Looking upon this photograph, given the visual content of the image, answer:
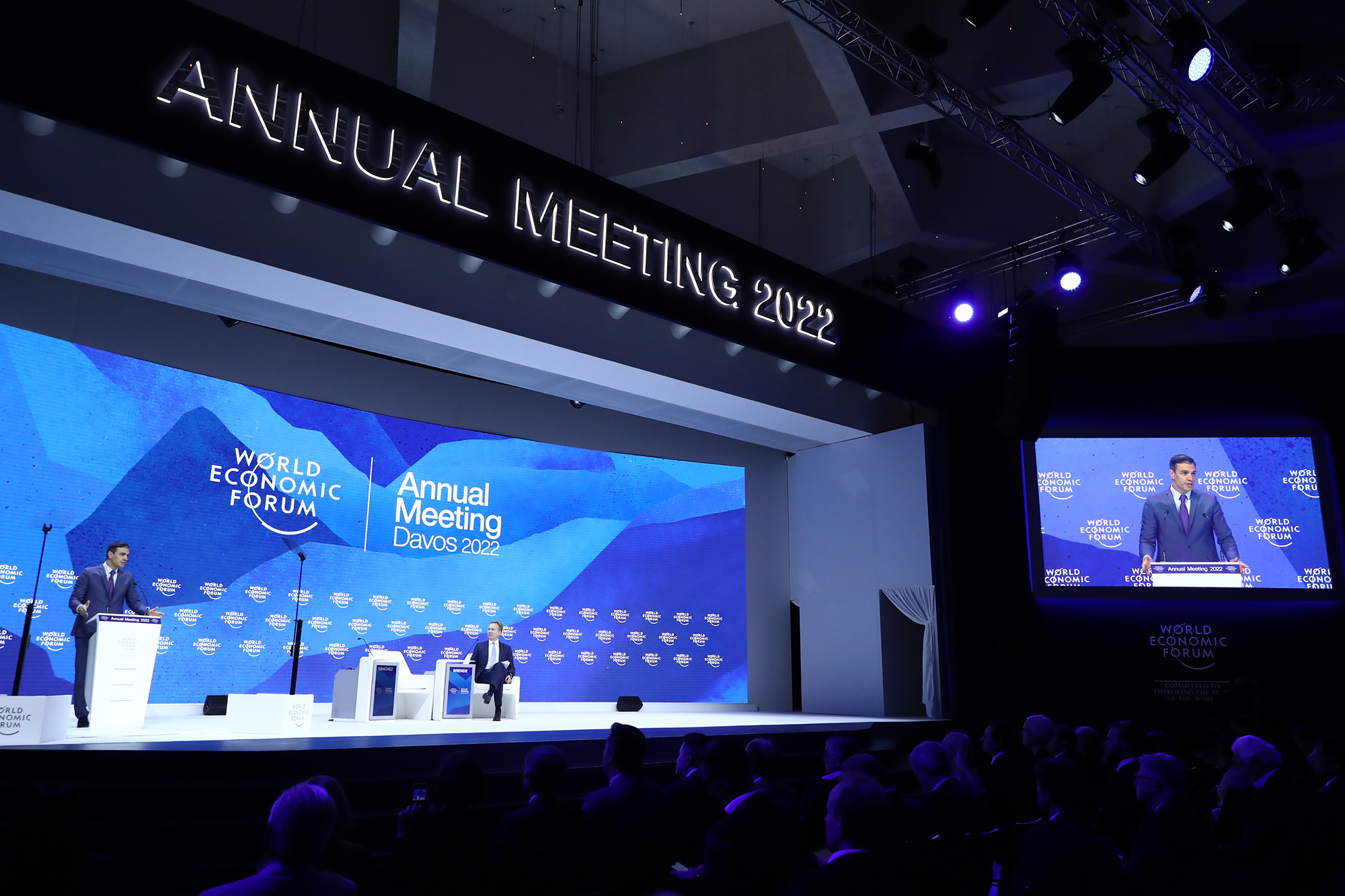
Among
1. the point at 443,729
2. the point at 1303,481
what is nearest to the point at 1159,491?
the point at 1303,481

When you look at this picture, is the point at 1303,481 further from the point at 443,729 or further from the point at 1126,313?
the point at 443,729

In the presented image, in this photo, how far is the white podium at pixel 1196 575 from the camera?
9703 millimetres

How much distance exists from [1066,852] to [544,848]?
1.60 metres

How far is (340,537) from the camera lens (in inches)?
350

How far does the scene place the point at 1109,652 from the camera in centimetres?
1015

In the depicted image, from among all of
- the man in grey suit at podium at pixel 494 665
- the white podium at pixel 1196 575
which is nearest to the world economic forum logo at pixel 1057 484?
the white podium at pixel 1196 575

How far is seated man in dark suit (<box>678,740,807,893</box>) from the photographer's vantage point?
9.80ft

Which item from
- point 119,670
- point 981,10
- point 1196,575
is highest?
point 981,10

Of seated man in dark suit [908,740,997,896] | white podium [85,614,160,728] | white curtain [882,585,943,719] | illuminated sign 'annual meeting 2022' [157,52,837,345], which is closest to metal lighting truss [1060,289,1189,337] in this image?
white curtain [882,585,943,719]

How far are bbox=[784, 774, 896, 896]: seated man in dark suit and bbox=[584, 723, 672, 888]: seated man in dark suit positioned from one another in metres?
0.91

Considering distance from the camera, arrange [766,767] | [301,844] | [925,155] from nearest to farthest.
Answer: [301,844], [766,767], [925,155]

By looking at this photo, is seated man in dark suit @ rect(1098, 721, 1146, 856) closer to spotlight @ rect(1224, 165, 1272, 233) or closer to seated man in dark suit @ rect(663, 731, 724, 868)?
seated man in dark suit @ rect(663, 731, 724, 868)

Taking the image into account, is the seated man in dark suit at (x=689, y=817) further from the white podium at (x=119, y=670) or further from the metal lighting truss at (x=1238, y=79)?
the metal lighting truss at (x=1238, y=79)

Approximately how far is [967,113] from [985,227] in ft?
10.0
